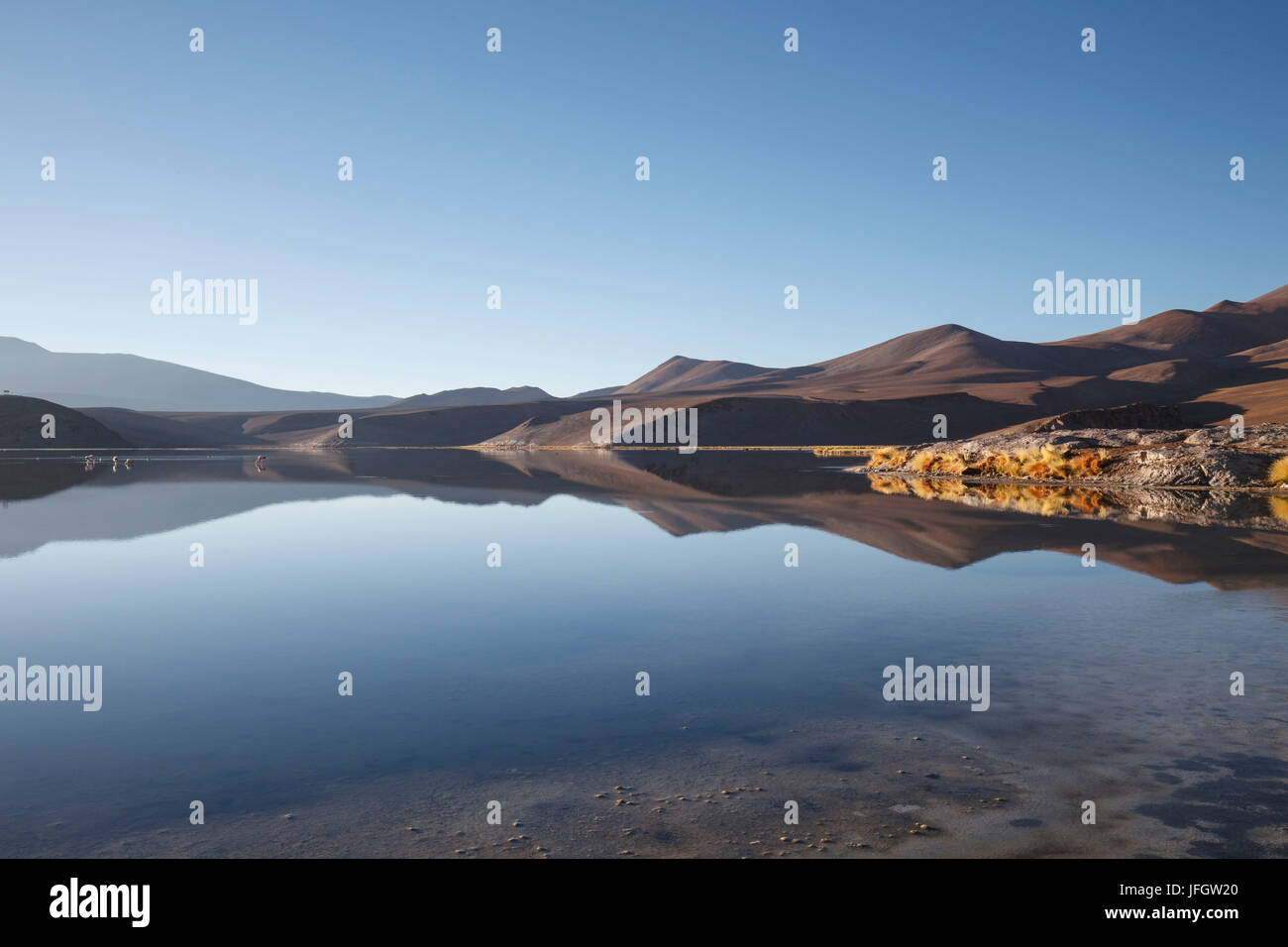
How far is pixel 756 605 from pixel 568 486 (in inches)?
935

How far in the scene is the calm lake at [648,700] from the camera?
180 inches

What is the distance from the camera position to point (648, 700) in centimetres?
692

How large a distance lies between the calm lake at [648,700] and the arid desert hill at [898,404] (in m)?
52.9

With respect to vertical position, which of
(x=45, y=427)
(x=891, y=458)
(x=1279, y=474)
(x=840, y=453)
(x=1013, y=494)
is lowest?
(x=1013, y=494)

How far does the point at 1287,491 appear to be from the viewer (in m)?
25.9

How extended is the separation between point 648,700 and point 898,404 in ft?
317

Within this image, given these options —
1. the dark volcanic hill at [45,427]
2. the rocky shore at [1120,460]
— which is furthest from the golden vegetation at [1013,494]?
the dark volcanic hill at [45,427]

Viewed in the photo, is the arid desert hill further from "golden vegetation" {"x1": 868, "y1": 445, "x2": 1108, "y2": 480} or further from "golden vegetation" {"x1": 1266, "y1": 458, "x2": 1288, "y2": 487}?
"golden vegetation" {"x1": 1266, "y1": 458, "x2": 1288, "y2": 487}

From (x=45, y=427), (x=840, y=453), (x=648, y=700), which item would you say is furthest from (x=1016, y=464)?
(x=45, y=427)

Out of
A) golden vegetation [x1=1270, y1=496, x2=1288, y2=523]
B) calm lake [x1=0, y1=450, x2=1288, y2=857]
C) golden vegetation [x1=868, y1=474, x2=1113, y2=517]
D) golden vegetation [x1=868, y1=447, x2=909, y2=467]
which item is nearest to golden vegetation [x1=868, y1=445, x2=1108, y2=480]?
golden vegetation [x1=868, y1=447, x2=909, y2=467]

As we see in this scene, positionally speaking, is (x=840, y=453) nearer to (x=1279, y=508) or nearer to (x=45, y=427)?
(x=1279, y=508)

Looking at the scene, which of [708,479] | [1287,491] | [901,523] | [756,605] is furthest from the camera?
[708,479]
